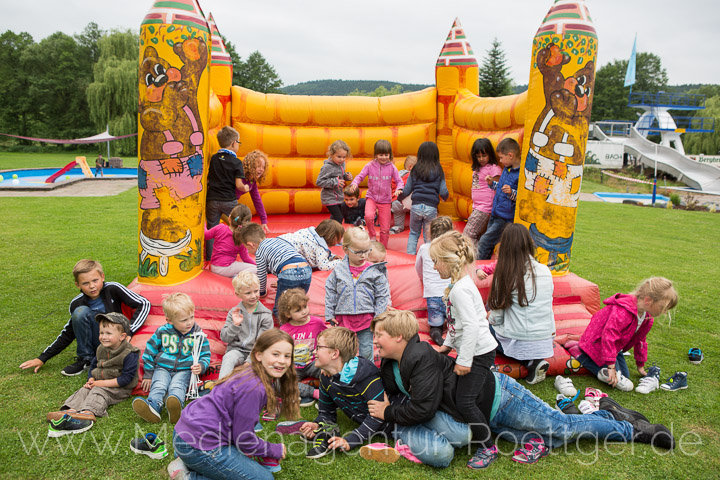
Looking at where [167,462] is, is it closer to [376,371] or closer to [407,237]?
[376,371]

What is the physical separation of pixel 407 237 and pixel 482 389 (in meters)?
3.47

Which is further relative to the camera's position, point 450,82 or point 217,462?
point 450,82

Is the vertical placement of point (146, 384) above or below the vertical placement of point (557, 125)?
below

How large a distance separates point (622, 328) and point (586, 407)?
653 mm

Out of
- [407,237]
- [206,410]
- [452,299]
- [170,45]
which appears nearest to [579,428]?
[452,299]

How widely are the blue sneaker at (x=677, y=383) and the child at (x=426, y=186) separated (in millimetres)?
2583

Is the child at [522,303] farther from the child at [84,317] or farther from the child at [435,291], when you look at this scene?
the child at [84,317]

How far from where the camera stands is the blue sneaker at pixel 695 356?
4090 mm

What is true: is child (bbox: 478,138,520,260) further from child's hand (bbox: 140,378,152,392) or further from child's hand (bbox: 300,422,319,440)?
child's hand (bbox: 140,378,152,392)

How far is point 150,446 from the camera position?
2732 millimetres

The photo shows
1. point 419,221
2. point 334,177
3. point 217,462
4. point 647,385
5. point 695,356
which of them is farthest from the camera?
point 334,177

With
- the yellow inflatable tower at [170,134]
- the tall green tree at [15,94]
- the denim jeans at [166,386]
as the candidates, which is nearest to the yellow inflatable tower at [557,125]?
the yellow inflatable tower at [170,134]

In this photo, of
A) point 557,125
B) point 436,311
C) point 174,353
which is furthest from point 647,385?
point 174,353

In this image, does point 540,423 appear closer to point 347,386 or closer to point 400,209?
point 347,386
